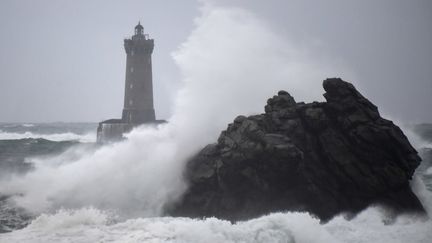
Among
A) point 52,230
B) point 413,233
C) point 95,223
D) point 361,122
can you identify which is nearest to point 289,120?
point 361,122

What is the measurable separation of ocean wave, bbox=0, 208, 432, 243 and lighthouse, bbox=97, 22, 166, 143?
28.5m

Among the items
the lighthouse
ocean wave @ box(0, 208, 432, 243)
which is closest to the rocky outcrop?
ocean wave @ box(0, 208, 432, 243)

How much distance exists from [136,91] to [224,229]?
32.5 metres

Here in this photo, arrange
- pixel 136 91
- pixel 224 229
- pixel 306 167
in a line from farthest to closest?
pixel 136 91, pixel 306 167, pixel 224 229

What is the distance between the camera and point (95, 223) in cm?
1329

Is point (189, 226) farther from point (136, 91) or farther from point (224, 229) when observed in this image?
point (136, 91)

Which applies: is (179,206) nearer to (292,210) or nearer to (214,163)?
(214,163)

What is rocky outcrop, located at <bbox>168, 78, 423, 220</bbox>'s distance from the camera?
13883mm

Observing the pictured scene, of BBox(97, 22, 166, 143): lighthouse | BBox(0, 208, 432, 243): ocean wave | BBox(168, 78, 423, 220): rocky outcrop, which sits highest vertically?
BBox(97, 22, 166, 143): lighthouse

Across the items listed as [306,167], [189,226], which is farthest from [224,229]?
[306,167]

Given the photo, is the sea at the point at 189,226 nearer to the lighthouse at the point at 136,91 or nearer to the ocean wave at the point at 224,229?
the ocean wave at the point at 224,229

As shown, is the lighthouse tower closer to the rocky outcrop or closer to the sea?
the sea

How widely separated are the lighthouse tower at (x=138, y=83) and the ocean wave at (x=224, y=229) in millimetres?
28809

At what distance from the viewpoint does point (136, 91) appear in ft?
139
